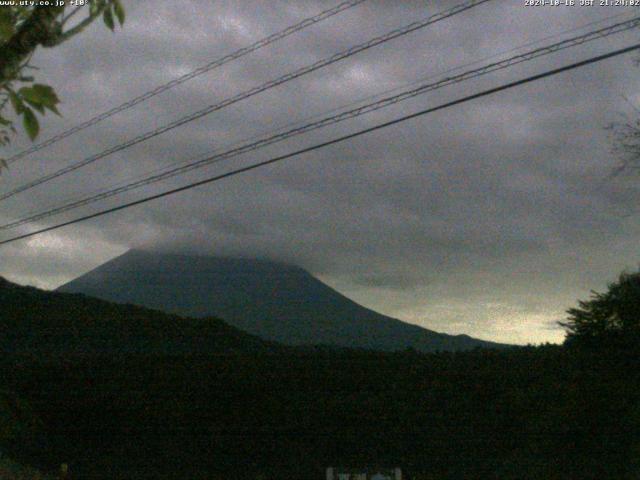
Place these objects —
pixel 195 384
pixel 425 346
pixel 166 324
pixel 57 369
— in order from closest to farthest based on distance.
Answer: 1. pixel 195 384
2. pixel 57 369
3. pixel 166 324
4. pixel 425 346

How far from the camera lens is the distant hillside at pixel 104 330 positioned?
62.6 feet

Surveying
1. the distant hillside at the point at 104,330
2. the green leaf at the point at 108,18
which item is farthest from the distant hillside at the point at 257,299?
the green leaf at the point at 108,18

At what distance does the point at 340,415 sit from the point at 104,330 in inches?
385

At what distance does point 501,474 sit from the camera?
1168 centimetres

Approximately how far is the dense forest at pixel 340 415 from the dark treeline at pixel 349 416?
2 cm

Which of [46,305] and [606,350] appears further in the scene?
[46,305]

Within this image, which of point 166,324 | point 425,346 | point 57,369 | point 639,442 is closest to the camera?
point 639,442

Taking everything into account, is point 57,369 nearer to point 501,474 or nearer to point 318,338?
point 501,474

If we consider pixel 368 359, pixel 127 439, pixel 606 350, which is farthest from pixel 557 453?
pixel 127 439

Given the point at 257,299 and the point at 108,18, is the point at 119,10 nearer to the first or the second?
the point at 108,18

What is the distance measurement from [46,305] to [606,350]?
666 inches

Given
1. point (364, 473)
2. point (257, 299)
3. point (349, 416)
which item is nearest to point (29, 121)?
point (364, 473)

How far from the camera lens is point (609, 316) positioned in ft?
44.0

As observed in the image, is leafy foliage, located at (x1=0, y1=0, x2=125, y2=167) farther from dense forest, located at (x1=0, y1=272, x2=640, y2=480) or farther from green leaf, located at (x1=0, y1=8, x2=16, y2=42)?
dense forest, located at (x1=0, y1=272, x2=640, y2=480)
